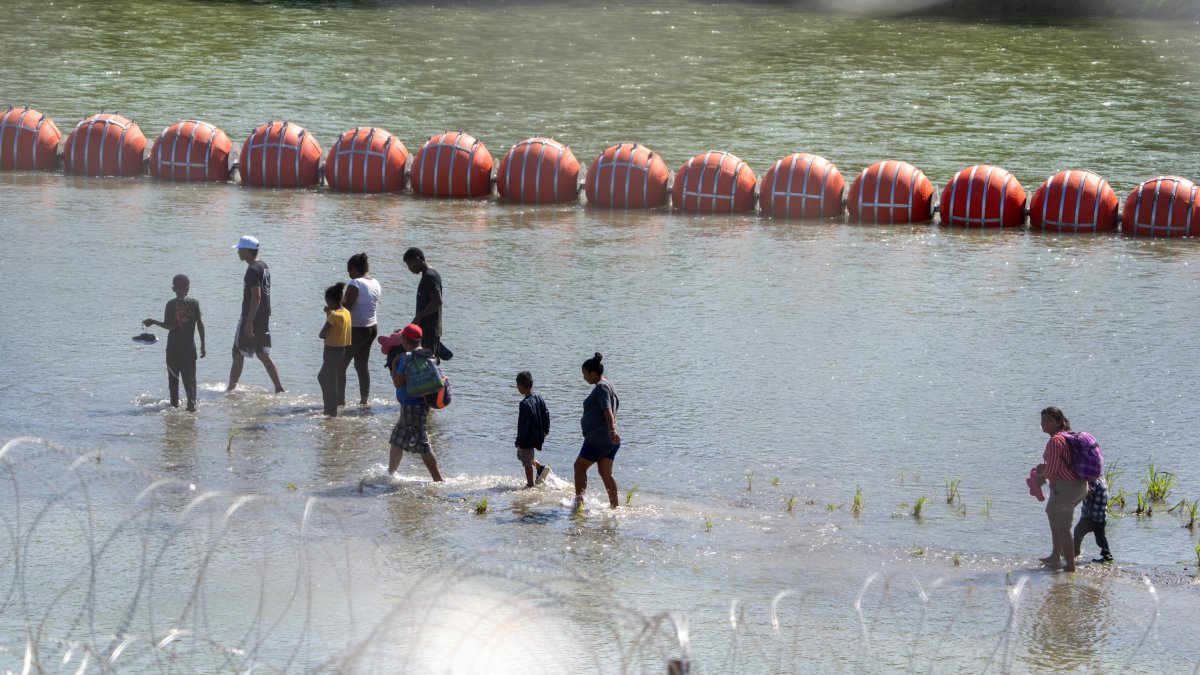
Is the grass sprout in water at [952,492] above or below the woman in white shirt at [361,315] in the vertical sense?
below

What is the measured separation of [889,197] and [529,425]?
1355cm

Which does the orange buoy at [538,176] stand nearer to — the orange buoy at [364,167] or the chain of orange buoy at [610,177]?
the chain of orange buoy at [610,177]

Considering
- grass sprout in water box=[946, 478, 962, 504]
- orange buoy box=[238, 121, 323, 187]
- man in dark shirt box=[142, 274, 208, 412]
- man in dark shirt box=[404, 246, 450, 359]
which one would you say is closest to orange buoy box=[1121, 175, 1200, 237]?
grass sprout in water box=[946, 478, 962, 504]

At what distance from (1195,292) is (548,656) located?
13593 millimetres

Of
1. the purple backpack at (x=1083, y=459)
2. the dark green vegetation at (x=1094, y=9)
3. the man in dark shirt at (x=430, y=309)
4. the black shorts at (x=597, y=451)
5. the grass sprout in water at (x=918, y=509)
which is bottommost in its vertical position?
the grass sprout in water at (x=918, y=509)

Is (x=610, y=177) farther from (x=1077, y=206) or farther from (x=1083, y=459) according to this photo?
(x=1083, y=459)

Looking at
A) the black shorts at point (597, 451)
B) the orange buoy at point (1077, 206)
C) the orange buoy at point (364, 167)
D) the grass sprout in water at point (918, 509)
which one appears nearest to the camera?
the black shorts at point (597, 451)

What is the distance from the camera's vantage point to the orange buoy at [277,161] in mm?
25828

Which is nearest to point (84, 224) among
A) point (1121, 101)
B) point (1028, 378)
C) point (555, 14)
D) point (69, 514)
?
point (69, 514)

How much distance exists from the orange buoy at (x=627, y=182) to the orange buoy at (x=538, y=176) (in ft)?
1.45

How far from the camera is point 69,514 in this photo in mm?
10891

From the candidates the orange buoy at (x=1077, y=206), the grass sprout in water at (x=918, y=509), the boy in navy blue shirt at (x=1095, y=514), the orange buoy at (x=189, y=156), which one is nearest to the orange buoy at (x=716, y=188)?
the orange buoy at (x=1077, y=206)

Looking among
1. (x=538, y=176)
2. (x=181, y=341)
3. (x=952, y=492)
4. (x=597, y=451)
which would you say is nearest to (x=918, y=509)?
(x=952, y=492)

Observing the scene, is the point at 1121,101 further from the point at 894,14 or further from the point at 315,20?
the point at 315,20
